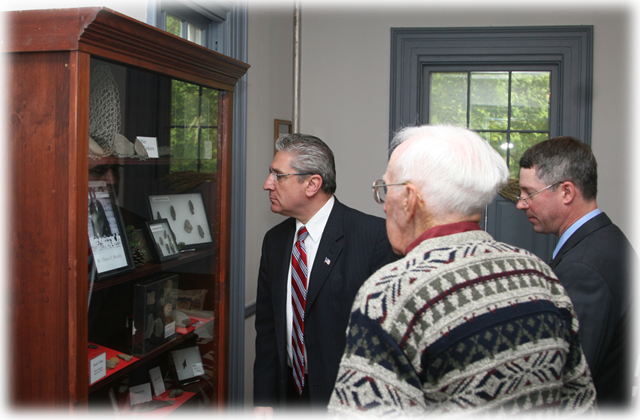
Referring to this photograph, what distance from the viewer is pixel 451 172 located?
1123 mm

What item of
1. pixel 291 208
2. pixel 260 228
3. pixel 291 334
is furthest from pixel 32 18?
Answer: pixel 260 228

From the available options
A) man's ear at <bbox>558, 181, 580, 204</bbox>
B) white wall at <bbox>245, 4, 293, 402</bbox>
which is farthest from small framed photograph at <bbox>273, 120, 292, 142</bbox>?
man's ear at <bbox>558, 181, 580, 204</bbox>

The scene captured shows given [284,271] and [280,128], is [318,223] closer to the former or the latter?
[284,271]

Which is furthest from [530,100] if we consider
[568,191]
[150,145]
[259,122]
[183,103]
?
[150,145]

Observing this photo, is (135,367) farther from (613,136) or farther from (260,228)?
(613,136)

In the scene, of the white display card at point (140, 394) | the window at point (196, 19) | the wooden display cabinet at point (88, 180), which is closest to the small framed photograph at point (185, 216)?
the wooden display cabinet at point (88, 180)

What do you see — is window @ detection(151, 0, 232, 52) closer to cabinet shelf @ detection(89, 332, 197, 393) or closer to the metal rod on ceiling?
cabinet shelf @ detection(89, 332, 197, 393)

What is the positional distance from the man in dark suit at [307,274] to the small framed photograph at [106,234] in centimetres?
56

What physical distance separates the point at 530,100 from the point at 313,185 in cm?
253

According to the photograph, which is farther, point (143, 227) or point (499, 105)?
point (499, 105)

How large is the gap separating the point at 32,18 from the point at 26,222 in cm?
51

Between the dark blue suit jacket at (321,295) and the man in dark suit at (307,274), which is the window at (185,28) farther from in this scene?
the dark blue suit jacket at (321,295)

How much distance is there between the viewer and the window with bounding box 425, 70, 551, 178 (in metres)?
4.07

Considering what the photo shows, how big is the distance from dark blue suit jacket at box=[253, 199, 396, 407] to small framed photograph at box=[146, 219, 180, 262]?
13.4 inches
